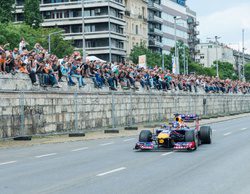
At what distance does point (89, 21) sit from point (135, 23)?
54.3 feet

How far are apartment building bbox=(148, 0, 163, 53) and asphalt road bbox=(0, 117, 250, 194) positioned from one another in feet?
369

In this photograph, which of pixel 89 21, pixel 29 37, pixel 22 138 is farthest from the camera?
pixel 89 21

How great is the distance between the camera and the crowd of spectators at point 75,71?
95.2 ft

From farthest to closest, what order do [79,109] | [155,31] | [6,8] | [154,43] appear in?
[155,31], [154,43], [6,8], [79,109]

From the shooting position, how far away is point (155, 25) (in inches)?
5453

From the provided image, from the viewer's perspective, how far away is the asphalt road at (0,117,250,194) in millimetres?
12156

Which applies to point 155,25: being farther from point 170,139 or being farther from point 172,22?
point 170,139

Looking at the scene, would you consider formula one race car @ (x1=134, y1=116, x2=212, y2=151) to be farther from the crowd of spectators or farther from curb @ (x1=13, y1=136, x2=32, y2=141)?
the crowd of spectators

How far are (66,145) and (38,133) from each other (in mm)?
4594

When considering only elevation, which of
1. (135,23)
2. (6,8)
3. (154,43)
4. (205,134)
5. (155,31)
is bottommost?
(205,134)

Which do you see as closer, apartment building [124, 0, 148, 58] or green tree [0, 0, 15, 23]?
green tree [0, 0, 15, 23]

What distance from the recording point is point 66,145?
25.4 meters

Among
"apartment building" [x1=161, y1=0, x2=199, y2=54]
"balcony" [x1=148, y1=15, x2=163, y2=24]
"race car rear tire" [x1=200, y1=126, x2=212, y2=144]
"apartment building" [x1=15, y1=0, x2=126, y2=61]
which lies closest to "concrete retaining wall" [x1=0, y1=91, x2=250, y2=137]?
"race car rear tire" [x1=200, y1=126, x2=212, y2=144]

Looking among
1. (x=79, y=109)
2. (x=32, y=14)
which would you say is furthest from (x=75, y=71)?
(x=32, y=14)
